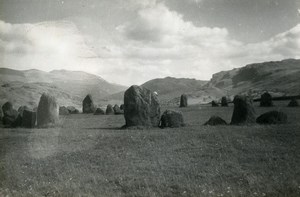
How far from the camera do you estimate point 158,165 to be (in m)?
14.0

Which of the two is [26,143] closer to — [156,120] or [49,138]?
[49,138]

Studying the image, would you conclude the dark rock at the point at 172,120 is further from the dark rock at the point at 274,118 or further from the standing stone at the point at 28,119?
the standing stone at the point at 28,119

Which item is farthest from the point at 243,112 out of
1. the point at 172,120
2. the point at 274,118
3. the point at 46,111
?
the point at 46,111

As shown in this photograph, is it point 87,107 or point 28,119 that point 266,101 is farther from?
point 28,119

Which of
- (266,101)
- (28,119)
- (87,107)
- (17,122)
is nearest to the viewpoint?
(28,119)

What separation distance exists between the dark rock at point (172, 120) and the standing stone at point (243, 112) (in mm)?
3859

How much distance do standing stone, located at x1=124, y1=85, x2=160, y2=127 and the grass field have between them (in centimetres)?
529

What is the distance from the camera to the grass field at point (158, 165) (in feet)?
36.4

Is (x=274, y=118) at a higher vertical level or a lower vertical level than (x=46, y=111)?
lower

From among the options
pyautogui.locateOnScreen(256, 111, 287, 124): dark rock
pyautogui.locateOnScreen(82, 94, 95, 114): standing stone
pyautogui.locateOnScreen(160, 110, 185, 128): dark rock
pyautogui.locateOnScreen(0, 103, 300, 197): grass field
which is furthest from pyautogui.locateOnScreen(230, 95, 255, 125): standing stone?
pyautogui.locateOnScreen(82, 94, 95, 114): standing stone

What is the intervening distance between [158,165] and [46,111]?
19486mm

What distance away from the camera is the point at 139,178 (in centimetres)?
1237

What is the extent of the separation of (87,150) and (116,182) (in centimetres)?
602

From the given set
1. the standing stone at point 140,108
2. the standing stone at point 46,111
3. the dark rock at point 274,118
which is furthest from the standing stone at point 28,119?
the dark rock at point 274,118
